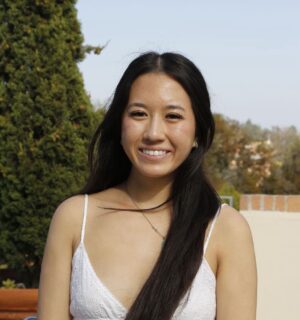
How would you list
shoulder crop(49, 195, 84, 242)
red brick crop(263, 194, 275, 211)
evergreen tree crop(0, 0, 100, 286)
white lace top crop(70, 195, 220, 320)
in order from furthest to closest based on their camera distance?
red brick crop(263, 194, 275, 211)
evergreen tree crop(0, 0, 100, 286)
shoulder crop(49, 195, 84, 242)
white lace top crop(70, 195, 220, 320)

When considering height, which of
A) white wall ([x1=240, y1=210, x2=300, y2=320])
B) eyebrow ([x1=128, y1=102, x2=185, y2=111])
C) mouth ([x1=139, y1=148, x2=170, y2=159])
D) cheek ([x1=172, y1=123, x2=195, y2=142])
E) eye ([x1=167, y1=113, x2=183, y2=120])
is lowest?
white wall ([x1=240, y1=210, x2=300, y2=320])

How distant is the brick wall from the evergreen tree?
130 centimetres

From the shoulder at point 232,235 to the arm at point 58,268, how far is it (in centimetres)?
37

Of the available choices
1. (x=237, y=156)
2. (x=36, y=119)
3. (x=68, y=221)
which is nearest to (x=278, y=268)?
(x=36, y=119)

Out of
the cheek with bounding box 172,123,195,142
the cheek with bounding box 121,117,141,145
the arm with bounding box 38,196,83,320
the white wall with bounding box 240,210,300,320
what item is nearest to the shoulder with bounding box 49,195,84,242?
the arm with bounding box 38,196,83,320

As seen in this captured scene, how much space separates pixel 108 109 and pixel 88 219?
0.97ft

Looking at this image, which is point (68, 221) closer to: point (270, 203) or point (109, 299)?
point (109, 299)

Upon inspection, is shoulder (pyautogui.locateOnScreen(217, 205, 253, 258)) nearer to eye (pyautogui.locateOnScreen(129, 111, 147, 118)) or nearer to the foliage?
eye (pyautogui.locateOnScreen(129, 111, 147, 118))

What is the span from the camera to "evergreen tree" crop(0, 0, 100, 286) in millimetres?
6027

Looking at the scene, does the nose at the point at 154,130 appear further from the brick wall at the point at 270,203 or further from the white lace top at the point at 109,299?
the brick wall at the point at 270,203

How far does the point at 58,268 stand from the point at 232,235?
45 centimetres

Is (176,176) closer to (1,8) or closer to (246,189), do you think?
(1,8)

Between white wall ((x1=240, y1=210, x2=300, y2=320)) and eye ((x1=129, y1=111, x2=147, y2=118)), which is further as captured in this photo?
white wall ((x1=240, y1=210, x2=300, y2=320))

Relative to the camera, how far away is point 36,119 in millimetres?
6047
